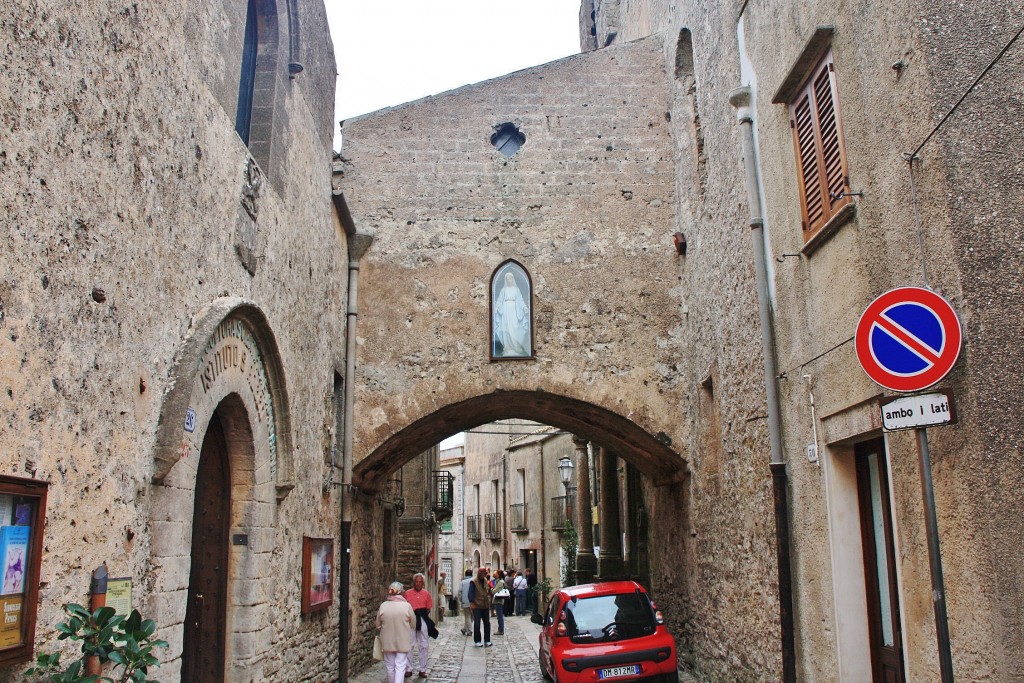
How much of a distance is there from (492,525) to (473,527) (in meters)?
3.48

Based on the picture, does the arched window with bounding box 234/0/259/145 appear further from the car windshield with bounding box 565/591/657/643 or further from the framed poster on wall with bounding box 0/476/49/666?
the car windshield with bounding box 565/591/657/643

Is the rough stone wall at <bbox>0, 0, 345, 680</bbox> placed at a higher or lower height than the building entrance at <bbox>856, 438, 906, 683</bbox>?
higher

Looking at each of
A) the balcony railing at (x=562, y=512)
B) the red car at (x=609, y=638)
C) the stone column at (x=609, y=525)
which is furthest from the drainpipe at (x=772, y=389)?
the balcony railing at (x=562, y=512)

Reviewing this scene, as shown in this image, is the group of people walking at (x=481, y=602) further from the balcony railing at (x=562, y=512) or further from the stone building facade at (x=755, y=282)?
the stone building facade at (x=755, y=282)

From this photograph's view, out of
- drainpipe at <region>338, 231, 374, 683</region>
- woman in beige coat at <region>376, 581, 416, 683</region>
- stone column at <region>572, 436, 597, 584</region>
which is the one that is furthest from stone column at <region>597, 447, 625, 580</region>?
woman in beige coat at <region>376, 581, 416, 683</region>

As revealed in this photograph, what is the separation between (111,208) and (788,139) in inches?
181

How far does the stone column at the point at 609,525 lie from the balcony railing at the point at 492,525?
1566 cm

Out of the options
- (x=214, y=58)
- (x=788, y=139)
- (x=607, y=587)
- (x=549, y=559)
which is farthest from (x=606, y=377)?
(x=549, y=559)

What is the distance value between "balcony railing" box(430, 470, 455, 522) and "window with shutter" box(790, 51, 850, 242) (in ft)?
58.2

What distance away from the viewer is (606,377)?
10633 mm

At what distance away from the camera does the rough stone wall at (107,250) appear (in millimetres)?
3785

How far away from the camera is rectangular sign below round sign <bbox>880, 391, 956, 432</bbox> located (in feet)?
11.1

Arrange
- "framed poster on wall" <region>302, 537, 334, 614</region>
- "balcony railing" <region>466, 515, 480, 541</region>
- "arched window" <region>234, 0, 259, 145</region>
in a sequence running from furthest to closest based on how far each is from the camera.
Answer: "balcony railing" <region>466, 515, 480, 541</region>, "framed poster on wall" <region>302, 537, 334, 614</region>, "arched window" <region>234, 0, 259, 145</region>

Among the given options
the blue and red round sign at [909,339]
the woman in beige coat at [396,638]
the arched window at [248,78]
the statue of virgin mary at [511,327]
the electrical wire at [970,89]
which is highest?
the arched window at [248,78]
